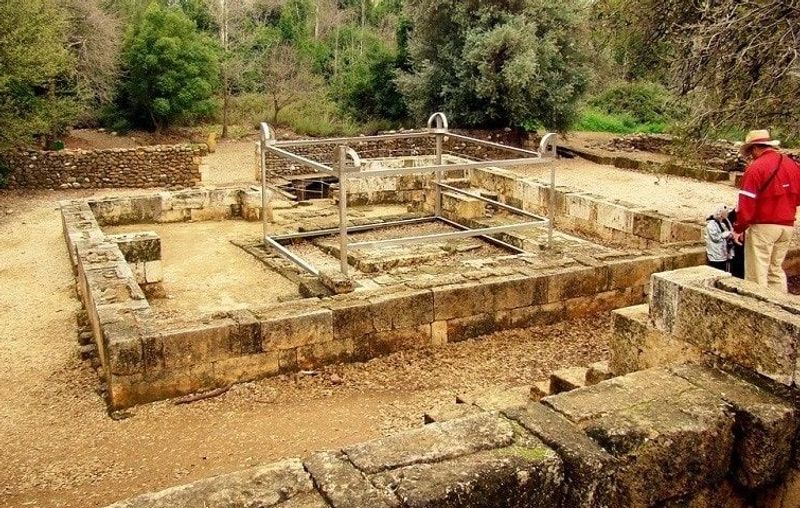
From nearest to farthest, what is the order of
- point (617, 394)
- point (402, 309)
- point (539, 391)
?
point (617, 394) < point (539, 391) < point (402, 309)

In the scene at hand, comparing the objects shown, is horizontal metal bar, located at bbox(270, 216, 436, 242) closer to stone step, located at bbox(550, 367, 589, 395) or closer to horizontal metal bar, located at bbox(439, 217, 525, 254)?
horizontal metal bar, located at bbox(439, 217, 525, 254)

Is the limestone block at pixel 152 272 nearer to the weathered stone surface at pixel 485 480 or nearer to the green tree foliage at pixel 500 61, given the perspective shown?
the weathered stone surface at pixel 485 480

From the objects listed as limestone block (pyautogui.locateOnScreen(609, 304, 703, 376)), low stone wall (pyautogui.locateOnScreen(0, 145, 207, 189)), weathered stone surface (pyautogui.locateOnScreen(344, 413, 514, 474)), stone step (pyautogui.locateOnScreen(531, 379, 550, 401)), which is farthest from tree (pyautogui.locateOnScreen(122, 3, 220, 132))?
weathered stone surface (pyautogui.locateOnScreen(344, 413, 514, 474))

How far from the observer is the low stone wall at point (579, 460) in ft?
9.35

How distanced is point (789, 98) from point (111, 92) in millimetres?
20398

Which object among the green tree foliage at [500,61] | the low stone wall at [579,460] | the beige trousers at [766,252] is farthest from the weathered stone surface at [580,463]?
the green tree foliage at [500,61]

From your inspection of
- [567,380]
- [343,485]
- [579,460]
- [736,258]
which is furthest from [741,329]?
[736,258]

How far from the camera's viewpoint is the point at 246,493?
2.85 meters

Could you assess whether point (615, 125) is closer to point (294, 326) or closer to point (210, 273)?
point (210, 273)

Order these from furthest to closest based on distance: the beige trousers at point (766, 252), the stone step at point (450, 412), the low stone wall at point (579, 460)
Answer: the beige trousers at point (766, 252), the stone step at point (450, 412), the low stone wall at point (579, 460)

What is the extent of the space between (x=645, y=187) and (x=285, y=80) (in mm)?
14754

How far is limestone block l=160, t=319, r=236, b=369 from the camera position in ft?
18.8

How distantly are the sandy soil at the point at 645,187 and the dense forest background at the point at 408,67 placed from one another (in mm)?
1733

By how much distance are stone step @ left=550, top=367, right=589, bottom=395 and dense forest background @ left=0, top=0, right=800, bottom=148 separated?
4502 mm
